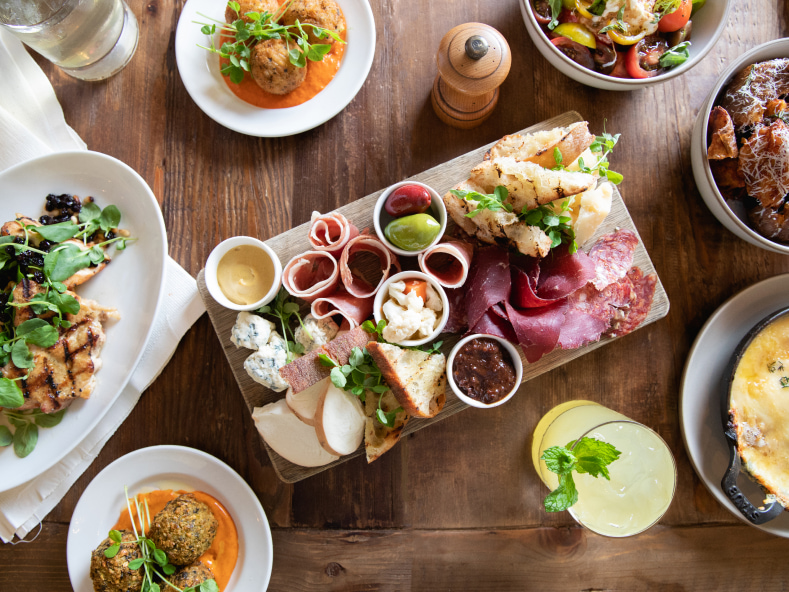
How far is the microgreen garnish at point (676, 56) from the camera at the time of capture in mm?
1805

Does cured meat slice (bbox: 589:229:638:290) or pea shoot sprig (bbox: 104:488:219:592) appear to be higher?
cured meat slice (bbox: 589:229:638:290)

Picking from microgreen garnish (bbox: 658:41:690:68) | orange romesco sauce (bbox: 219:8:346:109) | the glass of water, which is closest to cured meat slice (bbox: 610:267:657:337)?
microgreen garnish (bbox: 658:41:690:68)

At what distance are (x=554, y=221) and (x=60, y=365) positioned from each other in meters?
1.80

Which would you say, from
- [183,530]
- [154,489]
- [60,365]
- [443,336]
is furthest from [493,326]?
[60,365]

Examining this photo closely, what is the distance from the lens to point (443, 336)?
6.13ft

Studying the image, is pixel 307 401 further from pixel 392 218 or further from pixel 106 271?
pixel 106 271

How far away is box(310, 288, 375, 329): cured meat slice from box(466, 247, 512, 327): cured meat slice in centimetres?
35

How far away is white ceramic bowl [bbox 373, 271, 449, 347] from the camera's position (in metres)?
1.67

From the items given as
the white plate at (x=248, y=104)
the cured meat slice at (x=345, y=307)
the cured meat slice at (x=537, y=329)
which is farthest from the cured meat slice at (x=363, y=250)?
the white plate at (x=248, y=104)

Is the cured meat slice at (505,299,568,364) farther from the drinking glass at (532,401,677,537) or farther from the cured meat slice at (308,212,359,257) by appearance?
the cured meat slice at (308,212,359,257)

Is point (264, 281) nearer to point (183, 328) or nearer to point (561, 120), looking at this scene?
point (183, 328)

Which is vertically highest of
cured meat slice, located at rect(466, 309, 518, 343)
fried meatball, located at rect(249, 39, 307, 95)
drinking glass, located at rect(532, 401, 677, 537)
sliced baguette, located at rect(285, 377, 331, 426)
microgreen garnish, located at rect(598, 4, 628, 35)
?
microgreen garnish, located at rect(598, 4, 628, 35)

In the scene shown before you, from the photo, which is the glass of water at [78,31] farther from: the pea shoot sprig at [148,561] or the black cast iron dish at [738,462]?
the black cast iron dish at [738,462]

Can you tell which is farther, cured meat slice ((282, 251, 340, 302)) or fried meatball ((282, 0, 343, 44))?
fried meatball ((282, 0, 343, 44))
